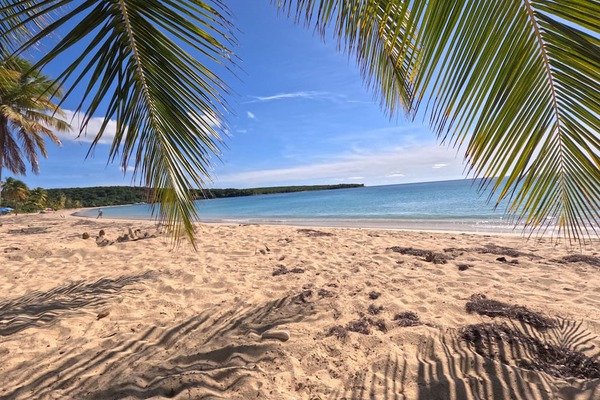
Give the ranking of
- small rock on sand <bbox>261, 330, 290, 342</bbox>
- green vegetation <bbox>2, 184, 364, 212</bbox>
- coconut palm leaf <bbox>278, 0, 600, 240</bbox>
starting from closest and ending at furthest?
1. coconut palm leaf <bbox>278, 0, 600, 240</bbox>
2. small rock on sand <bbox>261, 330, 290, 342</bbox>
3. green vegetation <bbox>2, 184, 364, 212</bbox>

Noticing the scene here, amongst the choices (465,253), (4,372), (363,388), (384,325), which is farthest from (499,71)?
(465,253)

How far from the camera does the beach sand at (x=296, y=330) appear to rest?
6.41 feet

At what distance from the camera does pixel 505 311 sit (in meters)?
2.90

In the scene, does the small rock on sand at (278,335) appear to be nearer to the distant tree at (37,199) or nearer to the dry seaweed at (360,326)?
the dry seaweed at (360,326)

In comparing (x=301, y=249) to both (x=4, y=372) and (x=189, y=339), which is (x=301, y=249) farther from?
(x=4, y=372)

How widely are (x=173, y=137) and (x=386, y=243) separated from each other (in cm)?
595

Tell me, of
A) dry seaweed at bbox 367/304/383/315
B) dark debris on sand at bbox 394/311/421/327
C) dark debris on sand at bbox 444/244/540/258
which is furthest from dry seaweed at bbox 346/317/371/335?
dark debris on sand at bbox 444/244/540/258

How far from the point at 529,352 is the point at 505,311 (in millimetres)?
720

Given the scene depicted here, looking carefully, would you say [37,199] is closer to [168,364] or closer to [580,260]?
[168,364]

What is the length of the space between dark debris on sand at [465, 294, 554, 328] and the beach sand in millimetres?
41

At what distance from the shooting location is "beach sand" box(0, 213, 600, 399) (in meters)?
1.96

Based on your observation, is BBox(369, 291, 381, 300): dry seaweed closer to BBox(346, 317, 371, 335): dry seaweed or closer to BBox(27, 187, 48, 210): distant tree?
BBox(346, 317, 371, 335): dry seaweed

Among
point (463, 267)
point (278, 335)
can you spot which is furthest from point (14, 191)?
point (463, 267)

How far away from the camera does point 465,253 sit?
577cm
